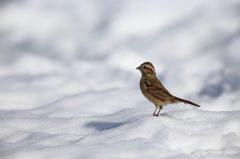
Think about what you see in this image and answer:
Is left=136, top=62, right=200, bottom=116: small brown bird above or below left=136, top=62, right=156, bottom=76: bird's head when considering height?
below

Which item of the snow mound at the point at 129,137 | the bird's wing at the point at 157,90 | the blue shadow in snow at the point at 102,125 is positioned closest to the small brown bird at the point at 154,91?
the bird's wing at the point at 157,90

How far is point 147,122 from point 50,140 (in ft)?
5.29

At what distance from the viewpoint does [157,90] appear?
6.25 m

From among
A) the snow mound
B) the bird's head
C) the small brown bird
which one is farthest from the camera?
the bird's head

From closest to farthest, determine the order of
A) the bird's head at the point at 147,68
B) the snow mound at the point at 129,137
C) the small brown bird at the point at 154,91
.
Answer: the snow mound at the point at 129,137
the small brown bird at the point at 154,91
the bird's head at the point at 147,68

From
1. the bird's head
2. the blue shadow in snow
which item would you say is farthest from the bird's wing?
the blue shadow in snow

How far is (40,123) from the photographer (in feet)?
22.6

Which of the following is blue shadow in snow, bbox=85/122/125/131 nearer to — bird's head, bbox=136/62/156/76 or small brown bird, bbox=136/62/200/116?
small brown bird, bbox=136/62/200/116

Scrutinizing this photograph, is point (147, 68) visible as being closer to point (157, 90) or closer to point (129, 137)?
point (157, 90)

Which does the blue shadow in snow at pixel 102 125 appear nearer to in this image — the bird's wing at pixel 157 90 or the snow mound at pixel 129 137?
the snow mound at pixel 129 137

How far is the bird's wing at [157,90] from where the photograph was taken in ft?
20.3

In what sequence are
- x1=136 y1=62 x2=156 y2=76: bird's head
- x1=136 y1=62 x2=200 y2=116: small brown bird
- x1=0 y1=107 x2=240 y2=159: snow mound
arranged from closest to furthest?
x1=0 y1=107 x2=240 y2=159: snow mound < x1=136 y1=62 x2=200 y2=116: small brown bird < x1=136 y1=62 x2=156 y2=76: bird's head

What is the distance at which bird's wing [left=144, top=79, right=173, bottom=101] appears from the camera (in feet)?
20.3

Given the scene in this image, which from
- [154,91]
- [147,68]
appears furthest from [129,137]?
[147,68]
